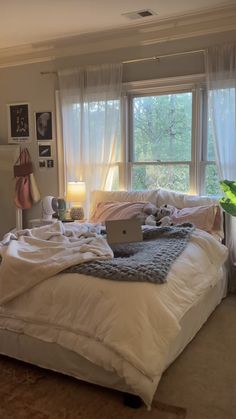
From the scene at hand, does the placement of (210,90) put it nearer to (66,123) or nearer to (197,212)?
(197,212)

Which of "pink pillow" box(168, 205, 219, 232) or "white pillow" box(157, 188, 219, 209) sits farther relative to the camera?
"white pillow" box(157, 188, 219, 209)

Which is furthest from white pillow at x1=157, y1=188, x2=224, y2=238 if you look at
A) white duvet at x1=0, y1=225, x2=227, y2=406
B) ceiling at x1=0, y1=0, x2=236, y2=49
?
ceiling at x1=0, y1=0, x2=236, y2=49

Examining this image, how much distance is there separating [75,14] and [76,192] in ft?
5.99

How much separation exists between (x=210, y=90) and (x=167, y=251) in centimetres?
198

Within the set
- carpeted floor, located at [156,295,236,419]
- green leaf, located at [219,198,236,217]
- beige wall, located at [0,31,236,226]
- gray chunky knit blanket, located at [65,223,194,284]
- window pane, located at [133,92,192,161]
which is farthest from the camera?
window pane, located at [133,92,192,161]

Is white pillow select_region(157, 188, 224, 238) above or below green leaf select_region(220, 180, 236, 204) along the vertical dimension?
below

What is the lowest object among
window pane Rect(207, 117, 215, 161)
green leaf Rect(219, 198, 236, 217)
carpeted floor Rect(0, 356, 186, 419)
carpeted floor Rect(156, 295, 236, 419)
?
carpeted floor Rect(156, 295, 236, 419)

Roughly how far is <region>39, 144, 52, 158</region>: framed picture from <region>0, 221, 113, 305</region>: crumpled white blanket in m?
2.22

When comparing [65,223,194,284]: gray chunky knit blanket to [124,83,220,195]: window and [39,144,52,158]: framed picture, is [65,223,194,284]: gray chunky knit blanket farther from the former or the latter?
[39,144,52,158]: framed picture

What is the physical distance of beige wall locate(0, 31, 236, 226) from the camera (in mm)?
4023

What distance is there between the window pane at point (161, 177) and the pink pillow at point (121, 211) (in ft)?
1.77

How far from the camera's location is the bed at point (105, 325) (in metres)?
1.96

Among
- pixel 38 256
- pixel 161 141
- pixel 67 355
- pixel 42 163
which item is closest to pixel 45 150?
pixel 42 163

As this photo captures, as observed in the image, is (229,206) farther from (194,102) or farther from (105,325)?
(105,325)
